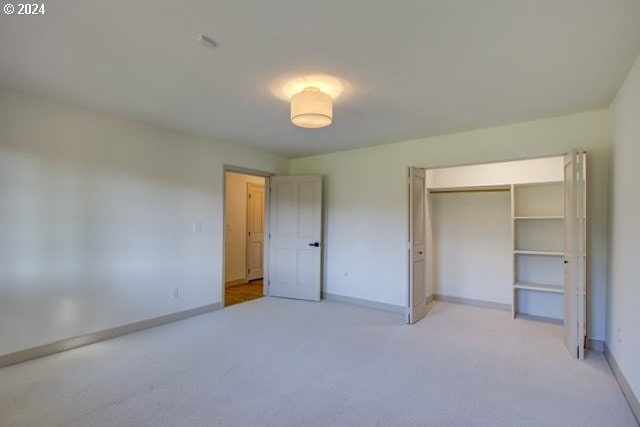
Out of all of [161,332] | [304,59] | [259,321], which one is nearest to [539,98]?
[304,59]

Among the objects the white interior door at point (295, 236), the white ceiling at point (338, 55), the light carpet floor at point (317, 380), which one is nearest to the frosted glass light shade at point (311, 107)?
the white ceiling at point (338, 55)

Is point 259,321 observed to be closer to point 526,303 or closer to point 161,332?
point 161,332

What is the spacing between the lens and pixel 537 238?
175 inches

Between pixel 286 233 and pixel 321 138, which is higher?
pixel 321 138

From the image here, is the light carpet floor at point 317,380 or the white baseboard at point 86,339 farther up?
the white baseboard at point 86,339

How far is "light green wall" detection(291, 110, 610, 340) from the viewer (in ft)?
10.8

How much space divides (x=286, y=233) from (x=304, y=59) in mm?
3586

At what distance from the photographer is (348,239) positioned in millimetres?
5246

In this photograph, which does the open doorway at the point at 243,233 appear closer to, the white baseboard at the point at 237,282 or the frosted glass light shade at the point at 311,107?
the white baseboard at the point at 237,282

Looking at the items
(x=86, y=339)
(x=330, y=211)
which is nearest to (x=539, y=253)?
(x=330, y=211)

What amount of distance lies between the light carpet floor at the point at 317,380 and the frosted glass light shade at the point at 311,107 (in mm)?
2138

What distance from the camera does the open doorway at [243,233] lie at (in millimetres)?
6574

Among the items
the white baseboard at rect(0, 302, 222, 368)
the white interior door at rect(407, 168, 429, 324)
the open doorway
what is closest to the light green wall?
the white interior door at rect(407, 168, 429, 324)

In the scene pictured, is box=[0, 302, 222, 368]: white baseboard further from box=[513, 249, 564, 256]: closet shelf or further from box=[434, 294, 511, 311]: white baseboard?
box=[513, 249, 564, 256]: closet shelf
